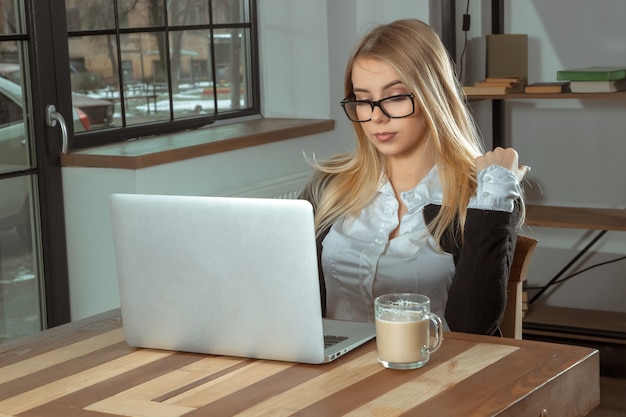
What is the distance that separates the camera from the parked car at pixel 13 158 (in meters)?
3.20

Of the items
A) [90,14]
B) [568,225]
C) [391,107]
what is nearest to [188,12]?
[90,14]

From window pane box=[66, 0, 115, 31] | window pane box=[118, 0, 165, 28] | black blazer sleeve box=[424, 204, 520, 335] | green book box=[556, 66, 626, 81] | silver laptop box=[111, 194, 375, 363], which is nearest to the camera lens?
silver laptop box=[111, 194, 375, 363]

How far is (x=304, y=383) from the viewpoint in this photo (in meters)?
1.62

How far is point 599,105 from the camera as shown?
4.18m

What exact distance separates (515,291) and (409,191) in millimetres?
334

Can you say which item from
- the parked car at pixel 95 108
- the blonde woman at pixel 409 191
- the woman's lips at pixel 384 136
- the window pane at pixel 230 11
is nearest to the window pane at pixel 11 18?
the parked car at pixel 95 108

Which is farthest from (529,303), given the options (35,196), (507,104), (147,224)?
(147,224)

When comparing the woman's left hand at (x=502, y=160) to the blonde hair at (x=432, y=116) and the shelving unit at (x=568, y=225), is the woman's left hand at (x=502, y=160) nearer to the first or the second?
the blonde hair at (x=432, y=116)

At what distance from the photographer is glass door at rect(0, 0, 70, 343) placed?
3205mm

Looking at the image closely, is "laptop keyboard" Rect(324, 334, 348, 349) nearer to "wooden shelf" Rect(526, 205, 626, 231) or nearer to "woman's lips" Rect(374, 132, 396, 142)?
"woman's lips" Rect(374, 132, 396, 142)

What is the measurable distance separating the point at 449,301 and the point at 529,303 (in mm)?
2365

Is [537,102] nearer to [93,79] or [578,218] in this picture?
[578,218]

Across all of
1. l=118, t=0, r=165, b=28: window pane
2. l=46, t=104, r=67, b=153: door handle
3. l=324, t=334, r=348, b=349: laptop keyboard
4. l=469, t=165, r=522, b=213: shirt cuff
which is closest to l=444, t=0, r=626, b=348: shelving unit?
l=118, t=0, r=165, b=28: window pane

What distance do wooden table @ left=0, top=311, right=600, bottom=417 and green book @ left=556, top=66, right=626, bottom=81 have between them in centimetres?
217
